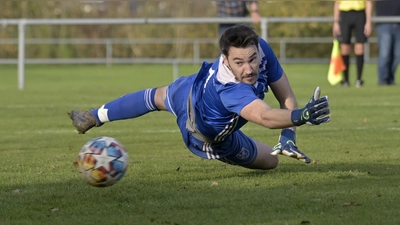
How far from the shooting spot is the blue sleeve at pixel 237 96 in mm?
5352

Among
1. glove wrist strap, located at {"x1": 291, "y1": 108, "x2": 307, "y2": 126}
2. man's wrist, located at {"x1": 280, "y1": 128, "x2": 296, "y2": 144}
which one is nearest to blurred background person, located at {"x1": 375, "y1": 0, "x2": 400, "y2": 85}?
man's wrist, located at {"x1": 280, "y1": 128, "x2": 296, "y2": 144}

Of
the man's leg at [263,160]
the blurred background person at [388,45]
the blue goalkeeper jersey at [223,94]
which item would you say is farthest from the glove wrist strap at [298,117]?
the blurred background person at [388,45]

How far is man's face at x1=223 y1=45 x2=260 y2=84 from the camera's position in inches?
215

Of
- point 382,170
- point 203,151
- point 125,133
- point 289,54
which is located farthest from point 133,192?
point 289,54

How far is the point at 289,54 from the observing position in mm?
33250

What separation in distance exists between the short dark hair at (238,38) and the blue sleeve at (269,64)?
48cm

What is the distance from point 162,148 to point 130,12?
26.6 m

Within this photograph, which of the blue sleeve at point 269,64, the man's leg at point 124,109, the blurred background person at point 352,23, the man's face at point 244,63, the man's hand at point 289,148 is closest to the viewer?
the man's face at point 244,63

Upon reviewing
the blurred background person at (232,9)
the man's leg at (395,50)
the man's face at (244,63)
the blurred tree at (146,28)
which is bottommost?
the blurred tree at (146,28)

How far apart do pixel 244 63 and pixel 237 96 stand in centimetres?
24

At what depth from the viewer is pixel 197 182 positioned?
618 cm

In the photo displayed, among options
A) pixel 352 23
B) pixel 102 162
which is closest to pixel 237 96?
pixel 102 162

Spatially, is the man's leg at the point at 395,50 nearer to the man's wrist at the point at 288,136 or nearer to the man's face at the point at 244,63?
the man's wrist at the point at 288,136

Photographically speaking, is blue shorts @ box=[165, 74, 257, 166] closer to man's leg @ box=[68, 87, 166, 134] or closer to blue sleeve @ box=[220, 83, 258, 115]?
man's leg @ box=[68, 87, 166, 134]
